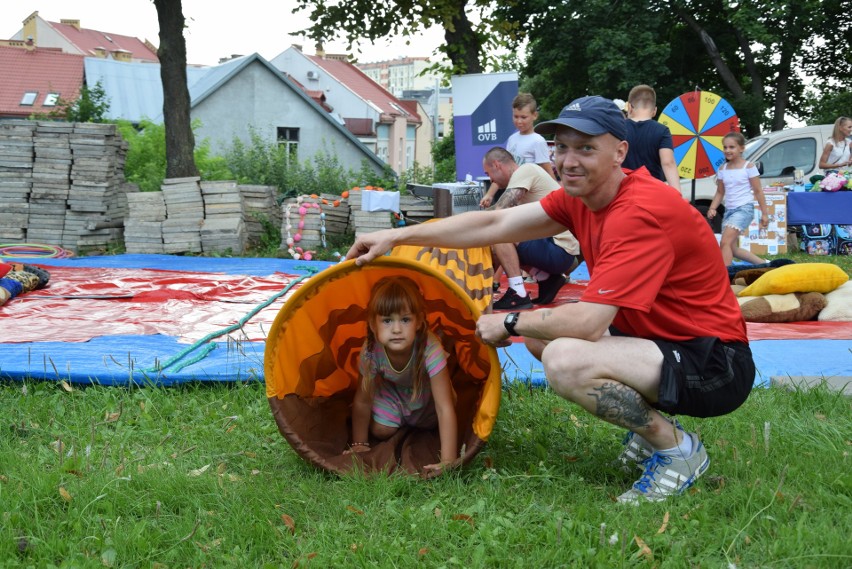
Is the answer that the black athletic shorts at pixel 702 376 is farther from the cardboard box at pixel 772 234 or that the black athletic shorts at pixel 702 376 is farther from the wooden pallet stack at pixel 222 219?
the cardboard box at pixel 772 234

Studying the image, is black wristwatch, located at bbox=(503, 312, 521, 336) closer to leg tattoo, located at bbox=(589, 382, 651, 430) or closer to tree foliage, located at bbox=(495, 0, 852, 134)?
leg tattoo, located at bbox=(589, 382, 651, 430)

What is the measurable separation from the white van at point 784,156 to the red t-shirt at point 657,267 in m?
11.3

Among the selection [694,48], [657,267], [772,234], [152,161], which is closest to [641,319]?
[657,267]

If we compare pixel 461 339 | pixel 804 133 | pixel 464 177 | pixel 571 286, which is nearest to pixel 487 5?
pixel 464 177

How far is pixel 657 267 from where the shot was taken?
3006 mm

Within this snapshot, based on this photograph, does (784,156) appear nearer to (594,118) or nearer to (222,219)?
A: (222,219)

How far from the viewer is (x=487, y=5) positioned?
63.0ft

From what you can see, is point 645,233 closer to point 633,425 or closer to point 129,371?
point 633,425

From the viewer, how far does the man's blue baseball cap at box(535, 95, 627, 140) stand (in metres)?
3.09

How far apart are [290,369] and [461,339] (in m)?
1.02

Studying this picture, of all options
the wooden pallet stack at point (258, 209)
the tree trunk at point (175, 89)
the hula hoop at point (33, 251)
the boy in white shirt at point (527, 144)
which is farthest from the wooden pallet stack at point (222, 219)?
the boy in white shirt at point (527, 144)

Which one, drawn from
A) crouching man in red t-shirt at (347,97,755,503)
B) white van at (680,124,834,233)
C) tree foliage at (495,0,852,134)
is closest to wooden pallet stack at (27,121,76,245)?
white van at (680,124,834,233)

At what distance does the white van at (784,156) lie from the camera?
1413 cm

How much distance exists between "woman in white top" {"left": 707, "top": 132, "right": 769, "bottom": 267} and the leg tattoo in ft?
20.8
